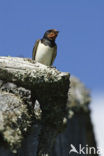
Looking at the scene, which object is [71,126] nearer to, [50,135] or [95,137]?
[95,137]

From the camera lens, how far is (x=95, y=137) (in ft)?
57.1

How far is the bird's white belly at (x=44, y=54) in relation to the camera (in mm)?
10688

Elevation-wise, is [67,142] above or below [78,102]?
below

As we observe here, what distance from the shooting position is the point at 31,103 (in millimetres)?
7008

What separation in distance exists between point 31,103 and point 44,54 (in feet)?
12.4

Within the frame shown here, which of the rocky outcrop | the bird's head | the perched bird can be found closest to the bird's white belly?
the perched bird

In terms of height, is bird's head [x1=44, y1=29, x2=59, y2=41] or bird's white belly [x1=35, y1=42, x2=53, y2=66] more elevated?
bird's head [x1=44, y1=29, x2=59, y2=41]

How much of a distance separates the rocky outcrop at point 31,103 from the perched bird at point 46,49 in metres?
3.01

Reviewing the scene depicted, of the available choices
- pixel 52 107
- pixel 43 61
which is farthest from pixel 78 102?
pixel 52 107

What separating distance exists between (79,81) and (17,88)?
37.3ft

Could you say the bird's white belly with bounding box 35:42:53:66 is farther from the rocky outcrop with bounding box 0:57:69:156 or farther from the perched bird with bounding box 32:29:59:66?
the rocky outcrop with bounding box 0:57:69:156

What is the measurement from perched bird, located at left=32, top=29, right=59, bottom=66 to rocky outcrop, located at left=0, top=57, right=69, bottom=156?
3.01m

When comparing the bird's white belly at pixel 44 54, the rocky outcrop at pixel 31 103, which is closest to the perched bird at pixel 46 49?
the bird's white belly at pixel 44 54

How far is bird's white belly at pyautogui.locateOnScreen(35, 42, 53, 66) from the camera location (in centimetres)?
1069
